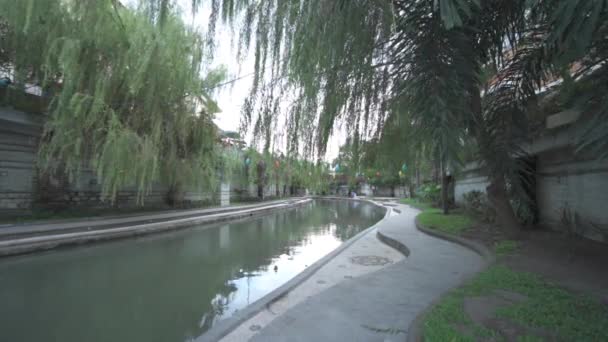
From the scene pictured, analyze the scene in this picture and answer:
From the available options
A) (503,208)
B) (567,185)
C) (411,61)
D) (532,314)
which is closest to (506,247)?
(503,208)

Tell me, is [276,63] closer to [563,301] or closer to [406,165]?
[406,165]

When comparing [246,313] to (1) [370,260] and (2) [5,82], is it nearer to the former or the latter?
(1) [370,260]

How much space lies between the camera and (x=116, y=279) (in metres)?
5.08

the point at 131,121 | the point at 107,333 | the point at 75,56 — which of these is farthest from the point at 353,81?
the point at 131,121

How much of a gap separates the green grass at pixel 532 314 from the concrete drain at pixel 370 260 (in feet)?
7.94

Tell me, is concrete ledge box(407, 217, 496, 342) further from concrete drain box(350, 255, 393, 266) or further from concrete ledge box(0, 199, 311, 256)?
concrete ledge box(0, 199, 311, 256)

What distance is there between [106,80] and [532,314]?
438 inches

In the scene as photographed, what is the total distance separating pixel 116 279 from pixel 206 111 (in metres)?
8.18

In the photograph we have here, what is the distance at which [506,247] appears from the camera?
5.11m

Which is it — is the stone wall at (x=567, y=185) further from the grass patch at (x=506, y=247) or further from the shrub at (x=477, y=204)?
the shrub at (x=477, y=204)

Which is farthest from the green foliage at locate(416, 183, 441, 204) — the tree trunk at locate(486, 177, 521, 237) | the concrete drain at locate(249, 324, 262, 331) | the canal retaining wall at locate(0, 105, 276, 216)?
the canal retaining wall at locate(0, 105, 276, 216)

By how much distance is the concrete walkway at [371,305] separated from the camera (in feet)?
8.64

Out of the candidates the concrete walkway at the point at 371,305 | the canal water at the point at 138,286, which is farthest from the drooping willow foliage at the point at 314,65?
the canal water at the point at 138,286

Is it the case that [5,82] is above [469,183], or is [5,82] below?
A: above
